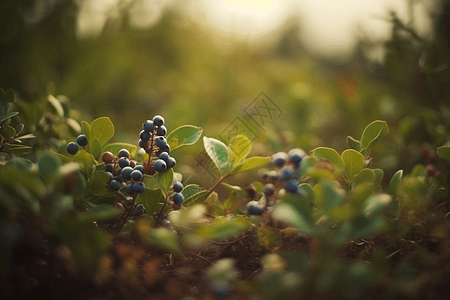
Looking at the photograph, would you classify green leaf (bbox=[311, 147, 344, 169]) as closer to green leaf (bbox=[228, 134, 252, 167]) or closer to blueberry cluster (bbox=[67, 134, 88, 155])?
green leaf (bbox=[228, 134, 252, 167])

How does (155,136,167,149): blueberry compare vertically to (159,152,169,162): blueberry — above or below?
above

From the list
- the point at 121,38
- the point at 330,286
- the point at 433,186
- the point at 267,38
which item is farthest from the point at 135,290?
the point at 267,38

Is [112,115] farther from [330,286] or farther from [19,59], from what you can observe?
[330,286]

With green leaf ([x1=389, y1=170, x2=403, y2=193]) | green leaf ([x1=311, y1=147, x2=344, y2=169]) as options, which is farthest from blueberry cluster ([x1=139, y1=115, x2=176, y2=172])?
green leaf ([x1=389, y1=170, x2=403, y2=193])

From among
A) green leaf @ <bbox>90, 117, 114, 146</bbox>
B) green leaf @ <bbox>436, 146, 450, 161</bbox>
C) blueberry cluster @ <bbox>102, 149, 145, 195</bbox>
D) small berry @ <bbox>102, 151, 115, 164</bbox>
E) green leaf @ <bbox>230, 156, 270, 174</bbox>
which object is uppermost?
green leaf @ <bbox>90, 117, 114, 146</bbox>

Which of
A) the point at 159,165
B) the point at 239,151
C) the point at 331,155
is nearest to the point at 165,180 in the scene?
the point at 159,165

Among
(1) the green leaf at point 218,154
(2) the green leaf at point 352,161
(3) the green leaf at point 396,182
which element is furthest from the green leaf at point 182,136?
(3) the green leaf at point 396,182
